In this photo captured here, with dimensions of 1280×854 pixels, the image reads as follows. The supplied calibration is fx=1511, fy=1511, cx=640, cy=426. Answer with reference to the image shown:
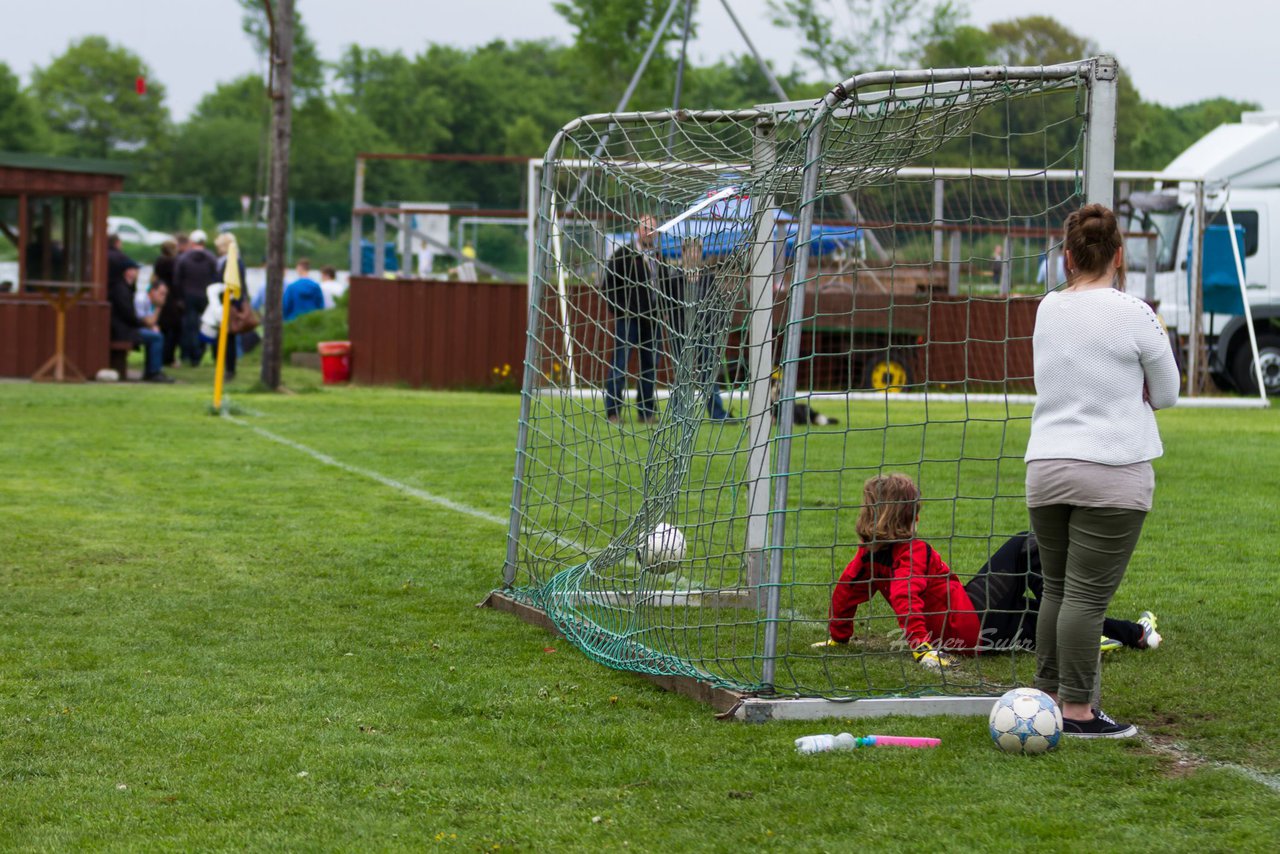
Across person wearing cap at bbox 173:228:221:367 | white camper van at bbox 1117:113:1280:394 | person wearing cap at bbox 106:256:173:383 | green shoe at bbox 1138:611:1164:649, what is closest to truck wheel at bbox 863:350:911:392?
white camper van at bbox 1117:113:1280:394

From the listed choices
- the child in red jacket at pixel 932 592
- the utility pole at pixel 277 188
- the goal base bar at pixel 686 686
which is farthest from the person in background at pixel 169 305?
the child in red jacket at pixel 932 592

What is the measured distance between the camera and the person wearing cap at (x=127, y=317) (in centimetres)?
1934

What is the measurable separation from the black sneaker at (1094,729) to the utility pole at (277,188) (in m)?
14.4

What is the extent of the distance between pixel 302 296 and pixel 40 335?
5779 millimetres

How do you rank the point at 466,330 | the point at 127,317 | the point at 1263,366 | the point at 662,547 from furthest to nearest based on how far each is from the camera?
the point at 127,317
the point at 1263,366
the point at 466,330
the point at 662,547

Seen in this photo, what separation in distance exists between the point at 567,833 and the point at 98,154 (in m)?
63.8

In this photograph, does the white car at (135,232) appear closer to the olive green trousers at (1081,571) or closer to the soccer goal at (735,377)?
the soccer goal at (735,377)

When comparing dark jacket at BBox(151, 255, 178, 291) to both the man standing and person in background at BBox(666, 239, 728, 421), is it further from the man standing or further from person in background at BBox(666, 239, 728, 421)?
person in background at BBox(666, 239, 728, 421)

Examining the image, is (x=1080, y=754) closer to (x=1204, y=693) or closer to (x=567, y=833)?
(x=1204, y=693)

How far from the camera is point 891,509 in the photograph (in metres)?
5.46

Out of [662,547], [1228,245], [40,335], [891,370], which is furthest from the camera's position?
[40,335]

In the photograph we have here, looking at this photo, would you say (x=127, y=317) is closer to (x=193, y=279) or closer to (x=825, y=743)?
(x=193, y=279)

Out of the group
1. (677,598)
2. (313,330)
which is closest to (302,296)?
(313,330)

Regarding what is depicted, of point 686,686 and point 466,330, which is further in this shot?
point 466,330
